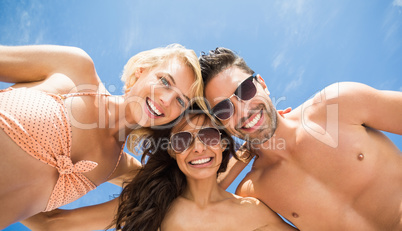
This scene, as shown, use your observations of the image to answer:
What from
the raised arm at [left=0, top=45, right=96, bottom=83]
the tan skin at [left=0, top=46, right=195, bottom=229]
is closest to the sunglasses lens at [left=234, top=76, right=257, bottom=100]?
the tan skin at [left=0, top=46, right=195, bottom=229]

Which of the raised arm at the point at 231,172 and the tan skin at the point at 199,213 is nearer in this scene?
the tan skin at the point at 199,213

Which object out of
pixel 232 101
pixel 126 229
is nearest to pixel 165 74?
pixel 232 101

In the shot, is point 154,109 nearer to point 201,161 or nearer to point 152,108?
point 152,108

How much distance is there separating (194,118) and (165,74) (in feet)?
2.55

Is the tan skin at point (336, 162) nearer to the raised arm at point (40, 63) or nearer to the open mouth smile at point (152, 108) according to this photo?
the open mouth smile at point (152, 108)

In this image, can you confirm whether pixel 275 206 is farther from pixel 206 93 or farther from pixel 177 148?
pixel 206 93

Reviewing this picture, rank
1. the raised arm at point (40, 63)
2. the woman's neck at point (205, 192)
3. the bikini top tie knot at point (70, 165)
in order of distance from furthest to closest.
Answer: the woman's neck at point (205, 192)
the raised arm at point (40, 63)
the bikini top tie knot at point (70, 165)

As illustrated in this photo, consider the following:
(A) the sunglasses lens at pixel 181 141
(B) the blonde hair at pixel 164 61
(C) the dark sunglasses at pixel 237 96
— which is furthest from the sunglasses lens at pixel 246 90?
(A) the sunglasses lens at pixel 181 141

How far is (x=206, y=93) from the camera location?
384 centimetres

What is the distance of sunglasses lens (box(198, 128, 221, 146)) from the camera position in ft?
11.8

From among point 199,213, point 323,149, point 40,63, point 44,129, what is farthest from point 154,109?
point 323,149

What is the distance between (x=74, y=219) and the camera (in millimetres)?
3594

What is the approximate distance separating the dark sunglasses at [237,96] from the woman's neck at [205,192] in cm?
104

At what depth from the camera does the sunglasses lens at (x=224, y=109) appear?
354 cm
